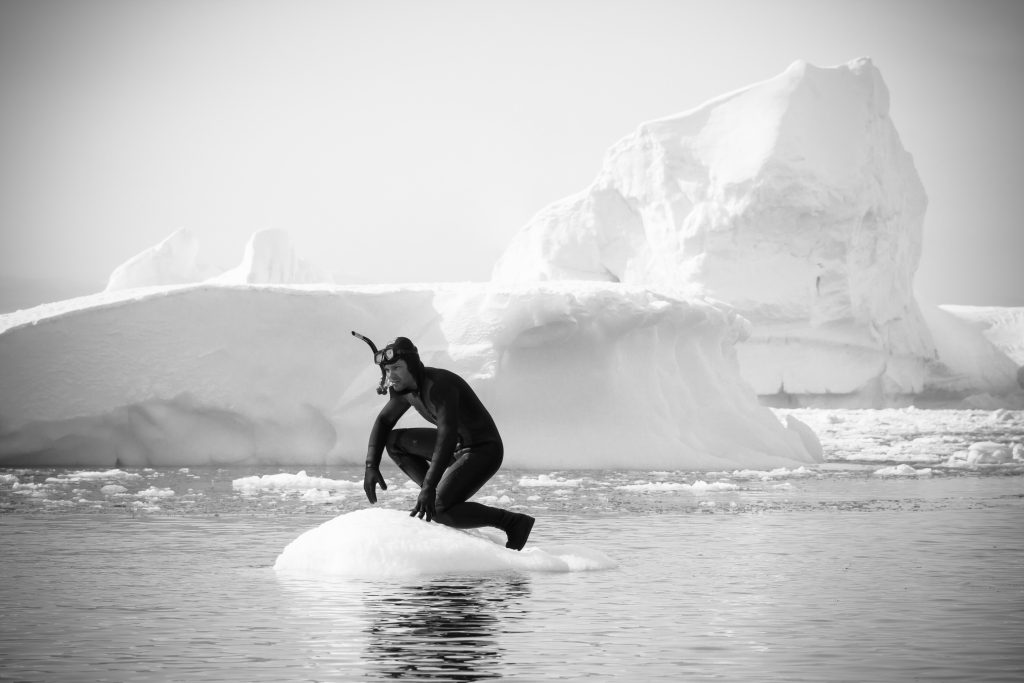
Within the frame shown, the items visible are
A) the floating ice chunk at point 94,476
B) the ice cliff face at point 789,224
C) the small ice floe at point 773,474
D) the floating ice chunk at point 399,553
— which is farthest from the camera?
the ice cliff face at point 789,224

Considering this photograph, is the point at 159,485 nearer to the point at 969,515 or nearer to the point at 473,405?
the point at 473,405

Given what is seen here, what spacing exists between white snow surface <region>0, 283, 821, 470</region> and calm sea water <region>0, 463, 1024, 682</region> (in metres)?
5.55

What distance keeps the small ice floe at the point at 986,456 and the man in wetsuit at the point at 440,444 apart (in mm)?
13148

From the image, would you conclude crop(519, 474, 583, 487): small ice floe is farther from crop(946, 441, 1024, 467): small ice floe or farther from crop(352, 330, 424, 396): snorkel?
crop(352, 330, 424, 396): snorkel

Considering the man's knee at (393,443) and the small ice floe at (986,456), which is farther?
the small ice floe at (986,456)

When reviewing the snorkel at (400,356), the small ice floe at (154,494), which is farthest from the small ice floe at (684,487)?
the snorkel at (400,356)

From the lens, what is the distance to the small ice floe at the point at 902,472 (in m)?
17.1

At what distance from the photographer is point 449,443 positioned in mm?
7441

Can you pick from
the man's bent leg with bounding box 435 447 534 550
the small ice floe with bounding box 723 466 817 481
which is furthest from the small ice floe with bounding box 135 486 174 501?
the small ice floe with bounding box 723 466 817 481

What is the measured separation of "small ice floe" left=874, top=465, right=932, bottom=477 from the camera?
56.1 feet

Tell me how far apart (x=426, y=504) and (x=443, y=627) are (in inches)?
78.3

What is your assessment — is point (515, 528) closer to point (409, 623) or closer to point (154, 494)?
point (409, 623)

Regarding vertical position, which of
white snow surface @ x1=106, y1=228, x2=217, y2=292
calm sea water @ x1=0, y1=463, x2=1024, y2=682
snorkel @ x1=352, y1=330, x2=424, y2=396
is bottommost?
calm sea water @ x1=0, y1=463, x2=1024, y2=682

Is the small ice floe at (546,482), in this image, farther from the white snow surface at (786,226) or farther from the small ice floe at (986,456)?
the white snow surface at (786,226)
